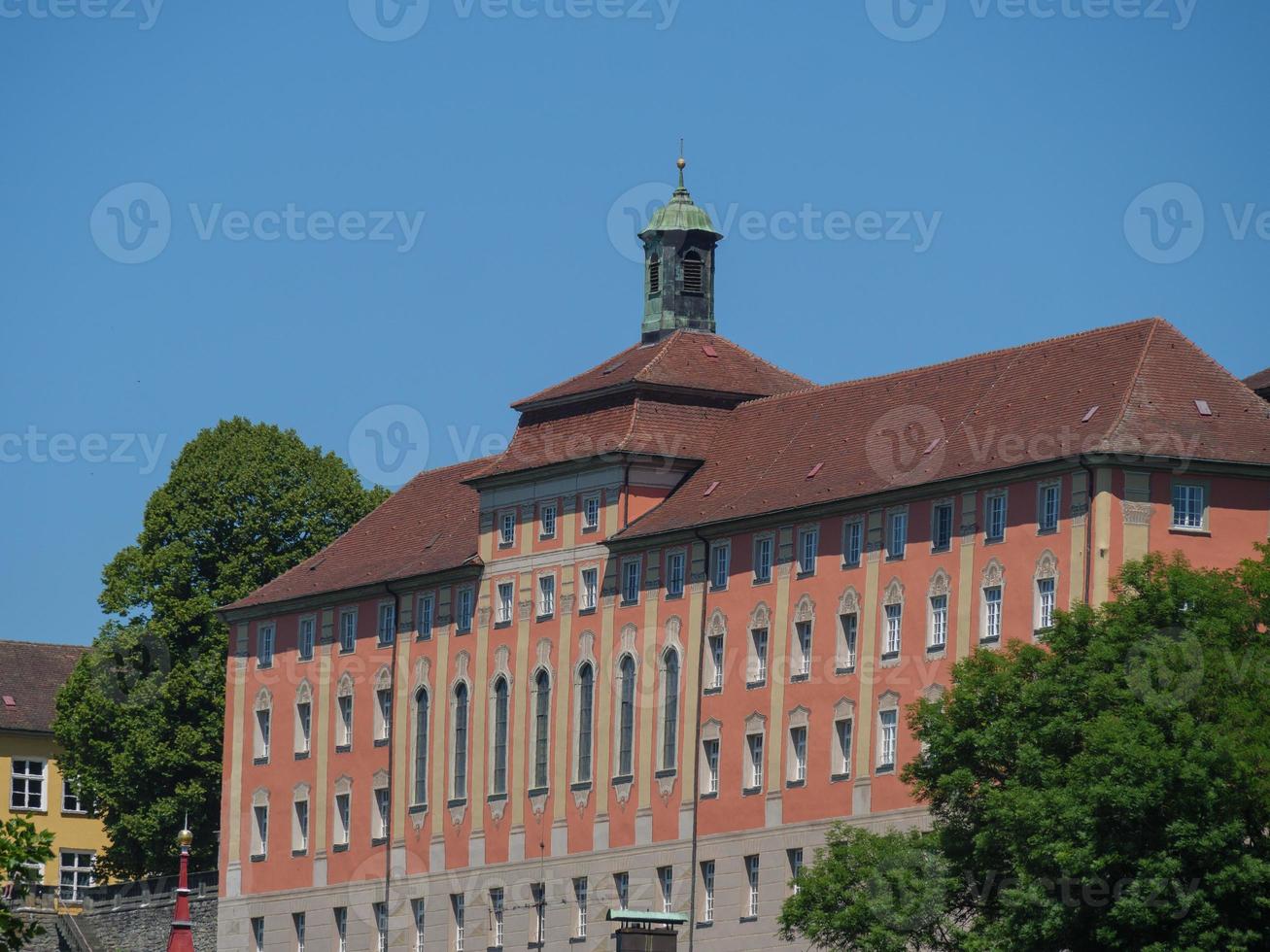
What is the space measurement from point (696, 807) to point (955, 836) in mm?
21943

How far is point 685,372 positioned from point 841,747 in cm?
1761

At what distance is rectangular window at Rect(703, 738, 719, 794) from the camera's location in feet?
377

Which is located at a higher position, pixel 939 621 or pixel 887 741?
pixel 939 621

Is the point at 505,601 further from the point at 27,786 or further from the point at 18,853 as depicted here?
the point at 18,853

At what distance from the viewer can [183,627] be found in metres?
141

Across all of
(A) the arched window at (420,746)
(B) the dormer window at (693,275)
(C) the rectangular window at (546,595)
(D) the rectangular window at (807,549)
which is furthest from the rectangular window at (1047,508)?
(A) the arched window at (420,746)

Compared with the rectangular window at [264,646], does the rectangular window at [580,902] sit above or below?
below

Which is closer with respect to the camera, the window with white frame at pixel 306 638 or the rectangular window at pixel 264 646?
the window with white frame at pixel 306 638

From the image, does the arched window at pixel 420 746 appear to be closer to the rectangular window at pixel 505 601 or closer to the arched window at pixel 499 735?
the arched window at pixel 499 735

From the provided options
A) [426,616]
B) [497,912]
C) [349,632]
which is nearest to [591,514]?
[426,616]

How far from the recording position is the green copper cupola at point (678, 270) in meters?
129

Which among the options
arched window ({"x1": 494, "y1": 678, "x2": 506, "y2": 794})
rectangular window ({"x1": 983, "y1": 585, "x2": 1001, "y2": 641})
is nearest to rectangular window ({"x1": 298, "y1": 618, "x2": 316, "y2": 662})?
arched window ({"x1": 494, "y1": 678, "x2": 506, "y2": 794})

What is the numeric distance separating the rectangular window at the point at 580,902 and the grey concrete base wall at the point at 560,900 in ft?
0.28

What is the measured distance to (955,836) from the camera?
94.0m
